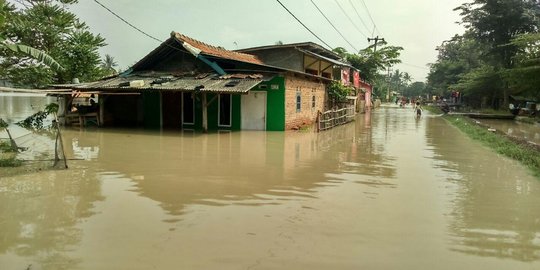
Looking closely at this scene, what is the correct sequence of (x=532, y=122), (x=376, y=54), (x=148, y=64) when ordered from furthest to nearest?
(x=376, y=54)
(x=532, y=122)
(x=148, y=64)

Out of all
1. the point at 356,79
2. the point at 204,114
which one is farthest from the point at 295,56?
the point at 356,79

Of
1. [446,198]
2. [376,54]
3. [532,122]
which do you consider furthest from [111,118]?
[376,54]

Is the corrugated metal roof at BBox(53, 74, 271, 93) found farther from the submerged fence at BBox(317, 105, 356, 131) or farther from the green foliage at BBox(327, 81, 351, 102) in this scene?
the green foliage at BBox(327, 81, 351, 102)

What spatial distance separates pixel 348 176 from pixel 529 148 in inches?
305

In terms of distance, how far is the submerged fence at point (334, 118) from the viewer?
19812mm

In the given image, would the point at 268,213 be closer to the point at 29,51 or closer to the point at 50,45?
the point at 29,51

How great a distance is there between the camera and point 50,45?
24.1m

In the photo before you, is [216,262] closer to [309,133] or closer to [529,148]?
[529,148]

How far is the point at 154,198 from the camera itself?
687 cm

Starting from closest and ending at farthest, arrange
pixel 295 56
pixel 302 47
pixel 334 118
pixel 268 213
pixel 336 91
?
pixel 268 213 → pixel 334 118 → pixel 295 56 → pixel 302 47 → pixel 336 91

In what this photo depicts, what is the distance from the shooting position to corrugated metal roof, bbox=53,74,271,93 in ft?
52.4

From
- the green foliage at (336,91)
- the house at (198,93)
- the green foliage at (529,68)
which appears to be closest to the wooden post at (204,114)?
the house at (198,93)

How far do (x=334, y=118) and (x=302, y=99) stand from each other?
276 cm

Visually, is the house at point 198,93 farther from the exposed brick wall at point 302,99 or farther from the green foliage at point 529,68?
the green foliage at point 529,68
